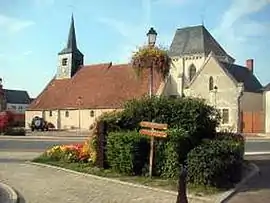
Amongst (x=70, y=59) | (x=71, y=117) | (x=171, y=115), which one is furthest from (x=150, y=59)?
(x=70, y=59)

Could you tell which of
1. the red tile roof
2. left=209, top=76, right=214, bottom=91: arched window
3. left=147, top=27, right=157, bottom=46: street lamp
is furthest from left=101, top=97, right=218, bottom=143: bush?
the red tile roof

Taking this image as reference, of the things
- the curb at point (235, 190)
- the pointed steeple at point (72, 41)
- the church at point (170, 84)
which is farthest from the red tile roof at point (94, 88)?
the curb at point (235, 190)

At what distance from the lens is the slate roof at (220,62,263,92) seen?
2150 inches

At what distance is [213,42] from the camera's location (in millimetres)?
63062

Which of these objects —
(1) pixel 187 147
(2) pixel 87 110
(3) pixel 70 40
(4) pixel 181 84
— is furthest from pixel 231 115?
(1) pixel 187 147

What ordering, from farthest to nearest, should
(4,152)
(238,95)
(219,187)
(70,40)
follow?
(70,40) < (238,95) < (4,152) < (219,187)

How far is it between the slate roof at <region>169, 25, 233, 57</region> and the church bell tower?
54.4 feet

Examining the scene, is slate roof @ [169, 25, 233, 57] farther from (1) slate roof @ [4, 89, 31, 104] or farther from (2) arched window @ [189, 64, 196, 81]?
(1) slate roof @ [4, 89, 31, 104]

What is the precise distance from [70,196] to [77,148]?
7.13 meters

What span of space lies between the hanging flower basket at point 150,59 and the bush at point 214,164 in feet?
21.2

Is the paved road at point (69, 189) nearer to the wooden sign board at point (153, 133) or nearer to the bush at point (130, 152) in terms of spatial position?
the bush at point (130, 152)

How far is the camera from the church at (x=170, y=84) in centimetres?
5322

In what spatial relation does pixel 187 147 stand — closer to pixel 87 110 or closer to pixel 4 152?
pixel 4 152

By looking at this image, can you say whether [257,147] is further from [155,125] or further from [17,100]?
[17,100]
